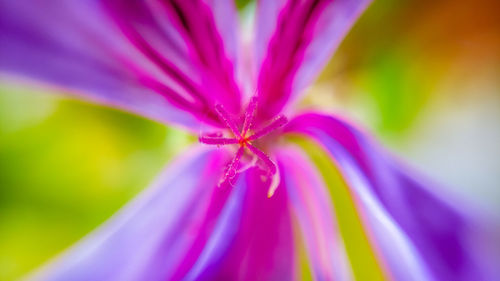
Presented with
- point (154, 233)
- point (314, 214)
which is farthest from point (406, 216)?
point (154, 233)

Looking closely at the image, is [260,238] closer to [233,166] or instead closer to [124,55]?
[233,166]

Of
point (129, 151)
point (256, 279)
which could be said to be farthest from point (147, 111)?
point (256, 279)

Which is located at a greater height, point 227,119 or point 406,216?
point 227,119

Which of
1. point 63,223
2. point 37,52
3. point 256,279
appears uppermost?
point 37,52

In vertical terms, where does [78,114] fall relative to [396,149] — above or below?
above

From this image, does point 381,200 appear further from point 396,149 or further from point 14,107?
point 14,107
